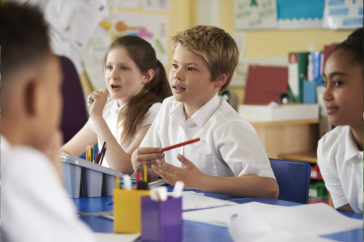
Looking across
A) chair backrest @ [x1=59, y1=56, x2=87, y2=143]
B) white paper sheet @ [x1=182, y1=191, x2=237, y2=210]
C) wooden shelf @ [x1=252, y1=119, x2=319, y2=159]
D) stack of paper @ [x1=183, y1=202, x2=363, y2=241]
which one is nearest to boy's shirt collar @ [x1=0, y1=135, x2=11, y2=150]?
stack of paper @ [x1=183, y1=202, x2=363, y2=241]

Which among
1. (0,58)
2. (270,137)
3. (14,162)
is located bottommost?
(270,137)

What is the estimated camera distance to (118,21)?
358cm

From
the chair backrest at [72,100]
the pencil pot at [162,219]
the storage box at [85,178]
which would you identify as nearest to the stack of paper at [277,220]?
the pencil pot at [162,219]

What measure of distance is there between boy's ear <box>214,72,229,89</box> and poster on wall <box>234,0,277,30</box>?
78.8 inches

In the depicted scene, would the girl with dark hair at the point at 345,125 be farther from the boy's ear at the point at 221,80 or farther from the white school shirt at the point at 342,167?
the boy's ear at the point at 221,80

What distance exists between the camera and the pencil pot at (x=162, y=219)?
2.80ft

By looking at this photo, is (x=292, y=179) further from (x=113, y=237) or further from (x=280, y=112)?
(x=280, y=112)

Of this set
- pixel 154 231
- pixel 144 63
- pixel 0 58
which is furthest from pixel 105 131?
pixel 0 58

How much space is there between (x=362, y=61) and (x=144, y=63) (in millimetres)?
1168

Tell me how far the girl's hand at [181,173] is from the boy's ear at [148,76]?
0.80 metres

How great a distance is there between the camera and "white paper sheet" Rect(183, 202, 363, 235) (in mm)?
870

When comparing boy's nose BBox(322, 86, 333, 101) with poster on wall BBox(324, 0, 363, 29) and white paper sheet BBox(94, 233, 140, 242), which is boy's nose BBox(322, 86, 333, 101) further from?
poster on wall BBox(324, 0, 363, 29)

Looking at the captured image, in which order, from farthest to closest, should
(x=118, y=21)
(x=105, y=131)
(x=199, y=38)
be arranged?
1. (x=118, y=21)
2. (x=105, y=131)
3. (x=199, y=38)

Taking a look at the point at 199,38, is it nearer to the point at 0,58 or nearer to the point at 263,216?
Result: the point at 263,216
